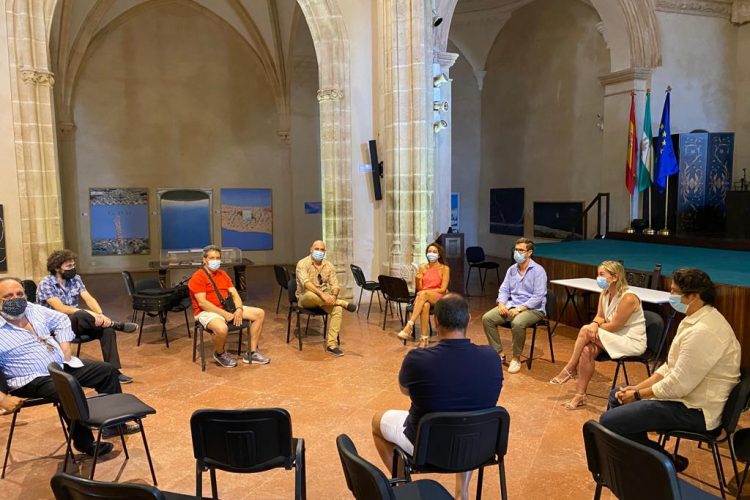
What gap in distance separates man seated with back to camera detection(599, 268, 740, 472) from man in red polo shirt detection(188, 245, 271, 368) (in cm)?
381

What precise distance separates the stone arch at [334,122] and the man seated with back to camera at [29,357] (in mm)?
5514

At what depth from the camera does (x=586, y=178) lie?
509 inches

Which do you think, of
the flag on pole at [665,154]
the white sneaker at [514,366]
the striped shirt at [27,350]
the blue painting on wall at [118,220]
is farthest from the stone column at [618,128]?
the blue painting on wall at [118,220]

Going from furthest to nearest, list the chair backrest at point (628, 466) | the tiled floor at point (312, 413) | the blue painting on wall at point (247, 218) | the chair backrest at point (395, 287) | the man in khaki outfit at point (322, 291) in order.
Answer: the blue painting on wall at point (247, 218) < the chair backrest at point (395, 287) < the man in khaki outfit at point (322, 291) < the tiled floor at point (312, 413) < the chair backrest at point (628, 466)

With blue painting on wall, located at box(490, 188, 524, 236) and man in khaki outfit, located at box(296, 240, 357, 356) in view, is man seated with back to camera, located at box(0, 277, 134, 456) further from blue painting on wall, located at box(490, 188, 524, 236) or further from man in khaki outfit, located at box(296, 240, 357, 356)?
blue painting on wall, located at box(490, 188, 524, 236)

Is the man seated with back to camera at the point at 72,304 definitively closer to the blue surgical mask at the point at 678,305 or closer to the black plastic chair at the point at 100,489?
the black plastic chair at the point at 100,489

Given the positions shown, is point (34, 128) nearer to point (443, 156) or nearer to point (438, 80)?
point (438, 80)

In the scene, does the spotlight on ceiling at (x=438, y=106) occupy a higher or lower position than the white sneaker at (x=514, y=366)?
higher

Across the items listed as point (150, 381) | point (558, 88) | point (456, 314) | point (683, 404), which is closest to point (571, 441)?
point (683, 404)

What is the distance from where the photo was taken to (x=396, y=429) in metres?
2.92

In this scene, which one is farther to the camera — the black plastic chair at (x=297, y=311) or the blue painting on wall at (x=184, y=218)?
the blue painting on wall at (x=184, y=218)

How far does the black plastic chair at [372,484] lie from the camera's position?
195 cm

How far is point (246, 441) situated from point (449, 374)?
38.4 inches

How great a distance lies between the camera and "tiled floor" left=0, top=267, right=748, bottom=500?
3510 millimetres
